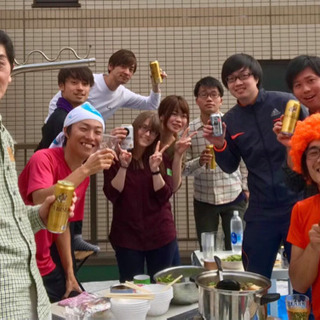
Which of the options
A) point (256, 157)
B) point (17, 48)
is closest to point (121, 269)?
point (256, 157)

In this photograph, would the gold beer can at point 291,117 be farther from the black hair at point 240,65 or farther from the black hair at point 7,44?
the black hair at point 7,44

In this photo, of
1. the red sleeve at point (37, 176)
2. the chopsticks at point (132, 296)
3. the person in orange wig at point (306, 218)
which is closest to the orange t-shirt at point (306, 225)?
the person in orange wig at point (306, 218)

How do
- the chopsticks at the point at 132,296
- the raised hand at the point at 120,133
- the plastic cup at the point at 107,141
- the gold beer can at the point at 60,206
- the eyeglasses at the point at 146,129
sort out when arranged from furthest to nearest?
the eyeglasses at the point at 146,129
the raised hand at the point at 120,133
the plastic cup at the point at 107,141
the chopsticks at the point at 132,296
the gold beer can at the point at 60,206

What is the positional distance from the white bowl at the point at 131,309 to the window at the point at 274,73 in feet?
15.6

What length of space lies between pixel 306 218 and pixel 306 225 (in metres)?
0.03

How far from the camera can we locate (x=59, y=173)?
2.45 metres

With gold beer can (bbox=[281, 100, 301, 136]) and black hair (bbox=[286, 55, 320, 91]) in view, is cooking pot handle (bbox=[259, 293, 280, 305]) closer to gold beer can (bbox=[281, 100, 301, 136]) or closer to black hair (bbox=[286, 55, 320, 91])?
gold beer can (bbox=[281, 100, 301, 136])

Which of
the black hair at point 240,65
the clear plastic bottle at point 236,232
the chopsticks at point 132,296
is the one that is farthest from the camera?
the clear plastic bottle at point 236,232

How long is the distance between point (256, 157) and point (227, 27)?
3.67 m

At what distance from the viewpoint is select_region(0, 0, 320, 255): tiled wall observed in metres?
5.80

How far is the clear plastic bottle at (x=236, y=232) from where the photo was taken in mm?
3478

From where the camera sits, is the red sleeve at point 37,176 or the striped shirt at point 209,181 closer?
the red sleeve at point 37,176

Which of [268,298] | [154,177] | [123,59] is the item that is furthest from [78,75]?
→ [268,298]

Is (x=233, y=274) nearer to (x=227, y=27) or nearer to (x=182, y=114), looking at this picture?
(x=182, y=114)
